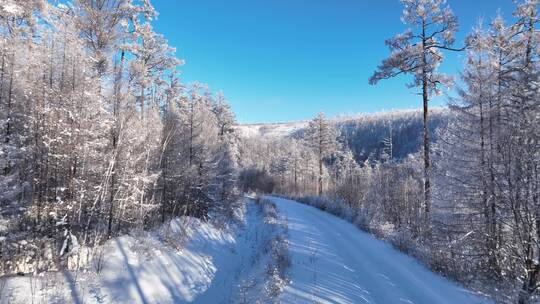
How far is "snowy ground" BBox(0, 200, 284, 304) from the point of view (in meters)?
5.73

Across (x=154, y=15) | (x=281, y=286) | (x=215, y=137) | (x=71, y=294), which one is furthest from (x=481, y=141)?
(x=154, y=15)

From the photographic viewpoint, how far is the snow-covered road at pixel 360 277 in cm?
579

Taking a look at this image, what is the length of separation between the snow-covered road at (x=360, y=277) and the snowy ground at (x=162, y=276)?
921 millimetres

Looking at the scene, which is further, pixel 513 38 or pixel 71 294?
pixel 513 38

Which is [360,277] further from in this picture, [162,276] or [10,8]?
[10,8]

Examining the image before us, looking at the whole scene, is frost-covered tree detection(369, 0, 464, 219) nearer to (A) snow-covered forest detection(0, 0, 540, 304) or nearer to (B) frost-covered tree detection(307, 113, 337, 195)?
(A) snow-covered forest detection(0, 0, 540, 304)

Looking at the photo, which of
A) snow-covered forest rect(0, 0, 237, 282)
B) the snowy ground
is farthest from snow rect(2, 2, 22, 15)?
the snowy ground

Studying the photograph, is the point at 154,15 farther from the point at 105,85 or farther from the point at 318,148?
the point at 318,148

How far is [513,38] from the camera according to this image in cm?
1030

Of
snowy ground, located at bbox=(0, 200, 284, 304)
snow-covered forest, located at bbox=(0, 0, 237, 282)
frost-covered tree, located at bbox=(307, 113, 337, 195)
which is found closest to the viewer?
snowy ground, located at bbox=(0, 200, 284, 304)

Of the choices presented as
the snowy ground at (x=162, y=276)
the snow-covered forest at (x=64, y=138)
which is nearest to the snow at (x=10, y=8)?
the snow-covered forest at (x=64, y=138)

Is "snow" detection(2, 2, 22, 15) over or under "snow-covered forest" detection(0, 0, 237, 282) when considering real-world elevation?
over

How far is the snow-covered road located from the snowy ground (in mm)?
921

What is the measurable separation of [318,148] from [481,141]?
31868mm
